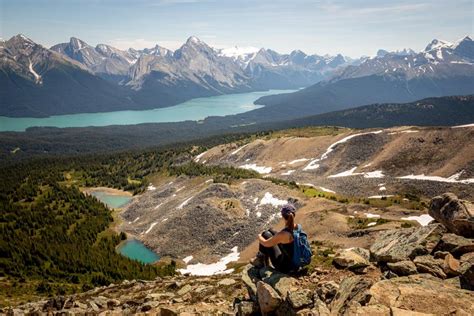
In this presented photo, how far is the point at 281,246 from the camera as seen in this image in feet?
59.9

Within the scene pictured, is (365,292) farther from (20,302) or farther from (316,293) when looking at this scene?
(20,302)

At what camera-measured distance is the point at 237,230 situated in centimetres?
7706

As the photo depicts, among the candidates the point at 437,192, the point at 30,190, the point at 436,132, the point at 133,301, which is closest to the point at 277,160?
the point at 436,132

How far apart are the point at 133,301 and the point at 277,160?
4004 inches

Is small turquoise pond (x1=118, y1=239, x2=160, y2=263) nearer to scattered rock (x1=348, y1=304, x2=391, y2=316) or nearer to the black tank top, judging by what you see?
the black tank top

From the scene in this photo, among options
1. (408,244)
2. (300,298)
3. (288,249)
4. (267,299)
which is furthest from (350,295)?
(408,244)

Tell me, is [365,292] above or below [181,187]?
above

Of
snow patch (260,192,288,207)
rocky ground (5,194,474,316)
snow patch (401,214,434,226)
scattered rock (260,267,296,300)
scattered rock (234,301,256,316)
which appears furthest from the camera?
snow patch (260,192,288,207)

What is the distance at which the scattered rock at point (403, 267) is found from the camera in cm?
1680

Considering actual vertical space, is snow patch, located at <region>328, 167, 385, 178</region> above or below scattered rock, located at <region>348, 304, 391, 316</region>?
below

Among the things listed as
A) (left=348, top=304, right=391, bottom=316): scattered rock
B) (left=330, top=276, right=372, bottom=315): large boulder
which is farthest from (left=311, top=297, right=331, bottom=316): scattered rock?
(left=348, top=304, right=391, bottom=316): scattered rock

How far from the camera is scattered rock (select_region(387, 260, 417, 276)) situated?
16.8 m

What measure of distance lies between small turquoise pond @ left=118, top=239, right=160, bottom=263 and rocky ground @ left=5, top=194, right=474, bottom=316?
53.7m

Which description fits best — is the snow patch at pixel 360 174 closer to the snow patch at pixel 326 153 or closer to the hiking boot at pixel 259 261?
the snow patch at pixel 326 153
